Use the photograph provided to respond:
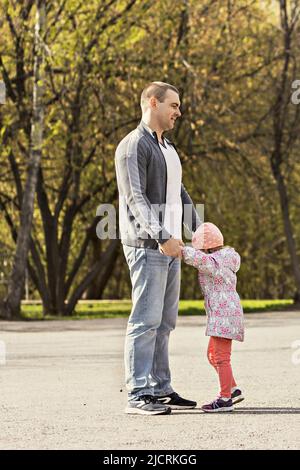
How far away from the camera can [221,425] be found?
7293 millimetres

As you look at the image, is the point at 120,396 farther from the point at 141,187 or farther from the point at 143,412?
the point at 141,187

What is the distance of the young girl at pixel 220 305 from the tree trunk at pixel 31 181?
13.3m

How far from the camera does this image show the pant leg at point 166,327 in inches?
328

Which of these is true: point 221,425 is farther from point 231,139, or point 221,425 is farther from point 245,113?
point 245,113

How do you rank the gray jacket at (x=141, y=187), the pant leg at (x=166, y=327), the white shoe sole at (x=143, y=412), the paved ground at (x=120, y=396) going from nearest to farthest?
1. the paved ground at (x=120, y=396)
2. the white shoe sole at (x=143, y=412)
3. the gray jacket at (x=141, y=187)
4. the pant leg at (x=166, y=327)

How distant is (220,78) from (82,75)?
3430 millimetres

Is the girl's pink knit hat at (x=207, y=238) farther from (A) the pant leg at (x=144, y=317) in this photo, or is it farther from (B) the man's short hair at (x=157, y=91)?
(B) the man's short hair at (x=157, y=91)

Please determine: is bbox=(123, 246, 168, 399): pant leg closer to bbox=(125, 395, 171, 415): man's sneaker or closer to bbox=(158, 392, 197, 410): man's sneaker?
bbox=(125, 395, 171, 415): man's sneaker

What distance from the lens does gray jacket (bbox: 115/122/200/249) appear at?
7980 mm

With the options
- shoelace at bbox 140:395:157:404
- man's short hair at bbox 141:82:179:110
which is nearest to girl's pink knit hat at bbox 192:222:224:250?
man's short hair at bbox 141:82:179:110

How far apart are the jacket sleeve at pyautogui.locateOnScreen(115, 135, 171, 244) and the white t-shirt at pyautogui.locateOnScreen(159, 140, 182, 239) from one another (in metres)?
0.14

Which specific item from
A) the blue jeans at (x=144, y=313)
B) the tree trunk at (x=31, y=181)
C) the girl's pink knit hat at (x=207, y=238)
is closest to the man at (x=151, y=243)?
the blue jeans at (x=144, y=313)

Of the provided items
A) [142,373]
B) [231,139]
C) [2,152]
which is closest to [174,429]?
[142,373]

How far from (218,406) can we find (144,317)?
0.71m
